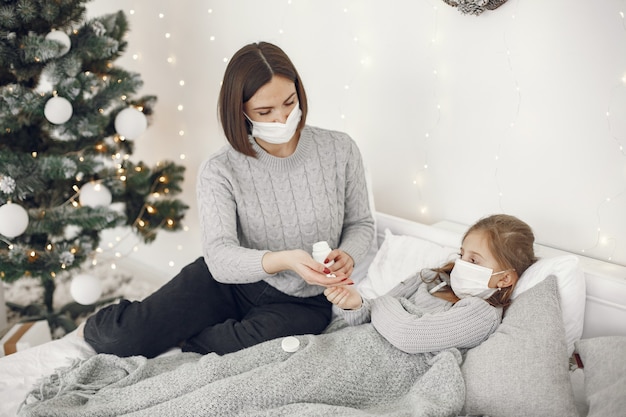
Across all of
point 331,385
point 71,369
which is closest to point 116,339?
point 71,369

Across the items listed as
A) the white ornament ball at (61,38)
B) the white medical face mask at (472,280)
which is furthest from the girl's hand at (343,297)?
the white ornament ball at (61,38)

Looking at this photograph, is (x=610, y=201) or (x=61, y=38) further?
(x=61, y=38)

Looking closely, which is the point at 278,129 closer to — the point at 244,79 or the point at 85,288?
the point at 244,79

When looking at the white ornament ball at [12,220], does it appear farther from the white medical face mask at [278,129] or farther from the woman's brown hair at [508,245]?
the woman's brown hair at [508,245]

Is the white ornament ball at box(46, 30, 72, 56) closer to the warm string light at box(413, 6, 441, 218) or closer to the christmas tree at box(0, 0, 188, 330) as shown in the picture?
the christmas tree at box(0, 0, 188, 330)

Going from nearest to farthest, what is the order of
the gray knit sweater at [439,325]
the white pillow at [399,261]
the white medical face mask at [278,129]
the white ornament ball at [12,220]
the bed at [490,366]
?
the bed at [490,366] < the gray knit sweater at [439,325] < the white medical face mask at [278,129] < the white pillow at [399,261] < the white ornament ball at [12,220]

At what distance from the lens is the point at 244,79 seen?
63.2 inches

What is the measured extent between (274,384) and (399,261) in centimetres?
70

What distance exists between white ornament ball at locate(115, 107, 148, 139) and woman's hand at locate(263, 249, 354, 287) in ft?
3.35

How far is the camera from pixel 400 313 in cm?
146

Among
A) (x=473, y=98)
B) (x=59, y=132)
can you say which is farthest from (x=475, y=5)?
(x=59, y=132)

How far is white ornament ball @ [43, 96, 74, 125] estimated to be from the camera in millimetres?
2045

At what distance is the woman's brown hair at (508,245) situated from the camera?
60.4 inches

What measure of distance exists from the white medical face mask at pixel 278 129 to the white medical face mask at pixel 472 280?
59 centimetres
